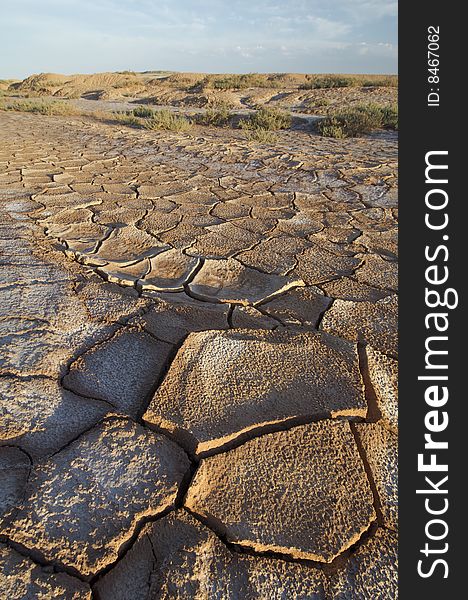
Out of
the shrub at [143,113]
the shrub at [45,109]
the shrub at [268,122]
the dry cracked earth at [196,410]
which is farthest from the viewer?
the shrub at [45,109]

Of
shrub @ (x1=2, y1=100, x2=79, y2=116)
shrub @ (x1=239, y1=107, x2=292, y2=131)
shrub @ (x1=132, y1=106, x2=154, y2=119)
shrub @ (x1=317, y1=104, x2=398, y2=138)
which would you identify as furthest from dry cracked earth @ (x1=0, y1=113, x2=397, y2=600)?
shrub @ (x1=2, y1=100, x2=79, y2=116)

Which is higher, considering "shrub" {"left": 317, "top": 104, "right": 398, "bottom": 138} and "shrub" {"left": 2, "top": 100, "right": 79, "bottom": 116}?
"shrub" {"left": 2, "top": 100, "right": 79, "bottom": 116}

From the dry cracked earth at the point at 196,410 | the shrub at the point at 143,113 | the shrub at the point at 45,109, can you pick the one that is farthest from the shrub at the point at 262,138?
the shrub at the point at 45,109

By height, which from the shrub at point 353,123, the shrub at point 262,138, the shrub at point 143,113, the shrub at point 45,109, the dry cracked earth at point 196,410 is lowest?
the dry cracked earth at point 196,410

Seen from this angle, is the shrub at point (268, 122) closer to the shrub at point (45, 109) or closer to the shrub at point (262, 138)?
the shrub at point (262, 138)

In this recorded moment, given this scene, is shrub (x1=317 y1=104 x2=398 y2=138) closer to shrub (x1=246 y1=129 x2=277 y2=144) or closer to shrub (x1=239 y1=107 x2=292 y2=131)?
shrub (x1=239 y1=107 x2=292 y2=131)

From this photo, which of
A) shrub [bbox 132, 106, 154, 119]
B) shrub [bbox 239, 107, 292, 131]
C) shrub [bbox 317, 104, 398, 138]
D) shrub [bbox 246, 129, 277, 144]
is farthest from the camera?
shrub [bbox 132, 106, 154, 119]

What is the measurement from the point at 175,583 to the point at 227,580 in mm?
105

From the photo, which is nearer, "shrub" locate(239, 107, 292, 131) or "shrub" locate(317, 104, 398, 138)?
"shrub" locate(317, 104, 398, 138)

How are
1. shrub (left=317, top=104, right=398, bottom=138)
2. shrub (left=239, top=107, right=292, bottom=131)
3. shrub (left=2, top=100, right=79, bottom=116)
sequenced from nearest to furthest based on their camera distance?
1. shrub (left=317, top=104, right=398, bottom=138)
2. shrub (left=239, top=107, right=292, bottom=131)
3. shrub (left=2, top=100, right=79, bottom=116)

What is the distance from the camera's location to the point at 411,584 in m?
0.77

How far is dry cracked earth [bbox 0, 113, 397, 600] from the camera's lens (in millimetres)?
795

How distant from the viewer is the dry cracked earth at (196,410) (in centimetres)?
80

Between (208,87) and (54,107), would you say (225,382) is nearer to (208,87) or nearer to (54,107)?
(54,107)
